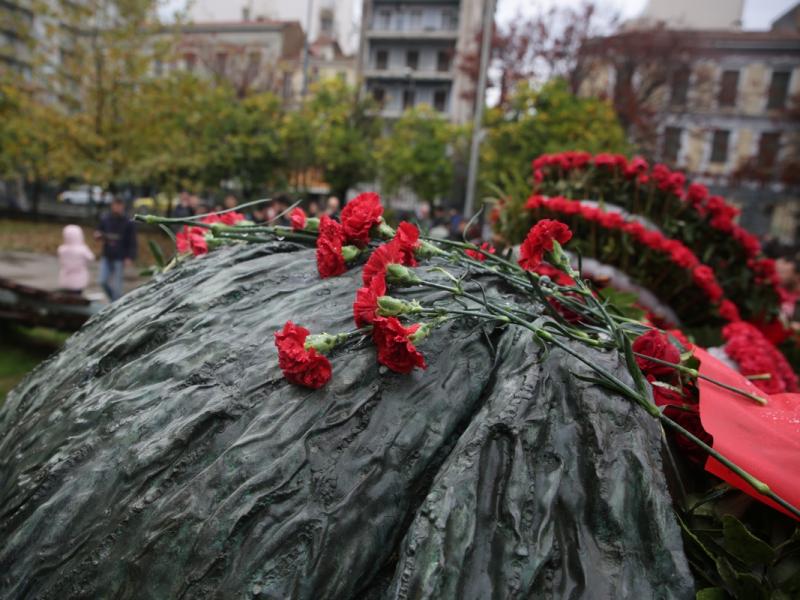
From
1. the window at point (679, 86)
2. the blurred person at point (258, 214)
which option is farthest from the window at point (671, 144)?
the blurred person at point (258, 214)

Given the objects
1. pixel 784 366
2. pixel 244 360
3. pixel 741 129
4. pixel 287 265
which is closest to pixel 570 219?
pixel 784 366

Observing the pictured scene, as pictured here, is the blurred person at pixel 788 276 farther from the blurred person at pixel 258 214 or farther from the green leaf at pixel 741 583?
the blurred person at pixel 258 214

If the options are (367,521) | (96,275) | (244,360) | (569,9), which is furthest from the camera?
(569,9)

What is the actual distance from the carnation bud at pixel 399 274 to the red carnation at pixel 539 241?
0.25 m

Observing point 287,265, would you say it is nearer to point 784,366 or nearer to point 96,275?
point 784,366

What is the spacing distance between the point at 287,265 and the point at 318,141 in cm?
1971

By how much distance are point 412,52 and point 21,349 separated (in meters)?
38.0

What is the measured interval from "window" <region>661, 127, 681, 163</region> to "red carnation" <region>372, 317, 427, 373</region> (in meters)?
29.0

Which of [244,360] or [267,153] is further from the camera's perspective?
[267,153]

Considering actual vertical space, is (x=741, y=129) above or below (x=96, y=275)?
above

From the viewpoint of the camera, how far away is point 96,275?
1261cm

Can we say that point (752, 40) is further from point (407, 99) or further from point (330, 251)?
point (330, 251)

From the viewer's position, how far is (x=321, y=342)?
1.22 m

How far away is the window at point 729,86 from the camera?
32.8 meters
